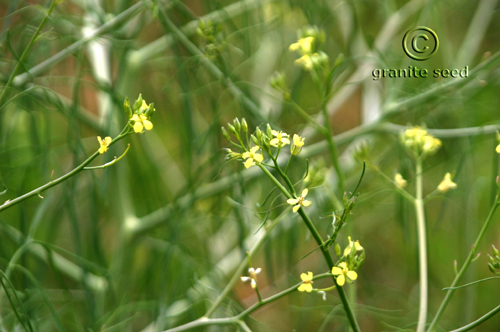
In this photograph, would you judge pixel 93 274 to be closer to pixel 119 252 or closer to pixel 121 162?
pixel 119 252

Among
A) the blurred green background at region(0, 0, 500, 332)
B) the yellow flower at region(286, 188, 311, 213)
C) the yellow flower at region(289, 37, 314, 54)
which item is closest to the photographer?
the yellow flower at region(286, 188, 311, 213)

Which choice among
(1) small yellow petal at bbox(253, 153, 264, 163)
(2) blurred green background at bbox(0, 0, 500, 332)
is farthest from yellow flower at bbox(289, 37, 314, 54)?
(1) small yellow petal at bbox(253, 153, 264, 163)

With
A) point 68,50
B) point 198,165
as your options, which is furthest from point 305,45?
point 198,165

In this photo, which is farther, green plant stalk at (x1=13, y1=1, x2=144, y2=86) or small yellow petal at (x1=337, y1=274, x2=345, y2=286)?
green plant stalk at (x1=13, y1=1, x2=144, y2=86)

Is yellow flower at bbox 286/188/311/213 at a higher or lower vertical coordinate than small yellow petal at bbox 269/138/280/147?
lower

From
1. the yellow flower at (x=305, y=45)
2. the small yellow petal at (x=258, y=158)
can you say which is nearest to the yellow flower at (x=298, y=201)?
the small yellow petal at (x=258, y=158)

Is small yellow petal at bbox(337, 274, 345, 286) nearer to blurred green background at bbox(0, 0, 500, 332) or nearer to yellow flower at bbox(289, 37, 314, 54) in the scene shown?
blurred green background at bbox(0, 0, 500, 332)

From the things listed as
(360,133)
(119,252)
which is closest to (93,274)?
(119,252)
